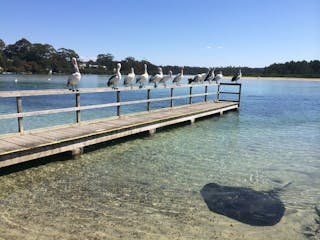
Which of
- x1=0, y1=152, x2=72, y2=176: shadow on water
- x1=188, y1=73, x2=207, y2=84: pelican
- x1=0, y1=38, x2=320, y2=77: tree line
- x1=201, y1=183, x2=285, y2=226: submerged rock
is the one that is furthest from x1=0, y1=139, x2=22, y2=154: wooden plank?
x1=0, y1=38, x2=320, y2=77: tree line

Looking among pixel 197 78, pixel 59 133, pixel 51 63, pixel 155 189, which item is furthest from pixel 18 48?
pixel 155 189

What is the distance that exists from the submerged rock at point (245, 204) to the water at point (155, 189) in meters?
0.15

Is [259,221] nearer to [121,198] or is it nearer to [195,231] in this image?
[195,231]

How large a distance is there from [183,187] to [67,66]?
138 metres

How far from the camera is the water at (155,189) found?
191 inches

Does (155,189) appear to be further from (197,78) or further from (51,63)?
(51,63)

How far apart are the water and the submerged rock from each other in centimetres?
15

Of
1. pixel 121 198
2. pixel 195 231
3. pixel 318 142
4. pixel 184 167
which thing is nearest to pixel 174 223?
pixel 195 231

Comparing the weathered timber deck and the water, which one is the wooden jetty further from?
the water

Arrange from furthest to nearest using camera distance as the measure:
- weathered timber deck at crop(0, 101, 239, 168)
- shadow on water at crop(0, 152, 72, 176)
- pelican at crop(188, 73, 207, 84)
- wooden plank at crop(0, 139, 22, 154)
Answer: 1. pelican at crop(188, 73, 207, 84)
2. shadow on water at crop(0, 152, 72, 176)
3. weathered timber deck at crop(0, 101, 239, 168)
4. wooden plank at crop(0, 139, 22, 154)

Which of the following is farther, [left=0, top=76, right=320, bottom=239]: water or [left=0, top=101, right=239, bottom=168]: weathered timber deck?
[left=0, top=101, right=239, bottom=168]: weathered timber deck

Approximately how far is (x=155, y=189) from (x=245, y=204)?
68.5 inches

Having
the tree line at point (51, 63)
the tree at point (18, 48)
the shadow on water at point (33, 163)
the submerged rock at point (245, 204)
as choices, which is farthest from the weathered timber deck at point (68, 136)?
the tree at point (18, 48)

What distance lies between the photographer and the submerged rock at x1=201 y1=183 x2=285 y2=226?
17.7 feet
